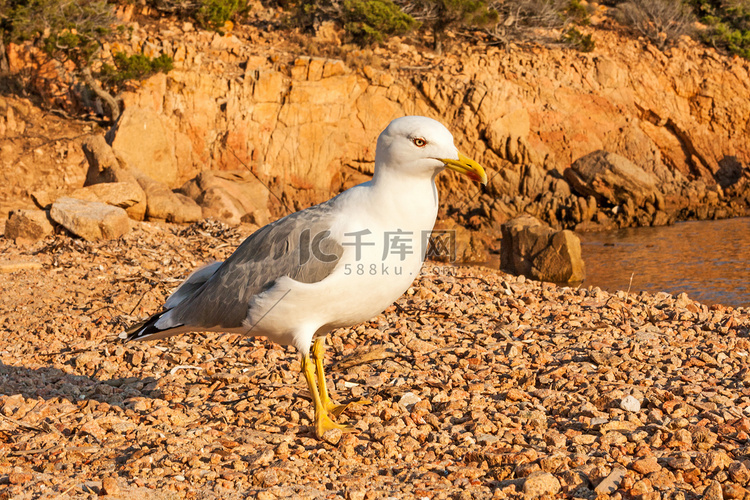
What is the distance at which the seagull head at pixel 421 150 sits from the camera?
3.67m

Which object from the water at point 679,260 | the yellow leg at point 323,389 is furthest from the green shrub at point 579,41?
the yellow leg at point 323,389

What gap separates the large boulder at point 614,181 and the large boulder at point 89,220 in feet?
56.6

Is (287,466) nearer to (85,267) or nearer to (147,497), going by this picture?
(147,497)

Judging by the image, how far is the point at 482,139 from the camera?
24547 millimetres

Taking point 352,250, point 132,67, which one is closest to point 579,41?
→ point 132,67

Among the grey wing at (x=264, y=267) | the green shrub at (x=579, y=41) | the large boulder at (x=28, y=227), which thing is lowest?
the large boulder at (x=28, y=227)

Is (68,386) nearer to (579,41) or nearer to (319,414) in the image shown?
(319,414)

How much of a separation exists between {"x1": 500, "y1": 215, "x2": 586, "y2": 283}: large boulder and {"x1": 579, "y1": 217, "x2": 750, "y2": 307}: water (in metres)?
0.49

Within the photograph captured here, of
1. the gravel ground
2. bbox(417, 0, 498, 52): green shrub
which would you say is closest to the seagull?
the gravel ground

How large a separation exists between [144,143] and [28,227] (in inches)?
354

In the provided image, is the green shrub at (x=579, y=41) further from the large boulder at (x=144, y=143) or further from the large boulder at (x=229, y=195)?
the large boulder at (x=144, y=143)

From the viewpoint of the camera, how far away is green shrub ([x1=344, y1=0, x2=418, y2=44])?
83.1 ft

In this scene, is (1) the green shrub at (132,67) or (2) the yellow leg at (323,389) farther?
(1) the green shrub at (132,67)

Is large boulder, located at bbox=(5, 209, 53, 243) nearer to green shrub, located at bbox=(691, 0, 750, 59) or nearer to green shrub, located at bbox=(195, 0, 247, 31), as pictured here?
green shrub, located at bbox=(195, 0, 247, 31)
